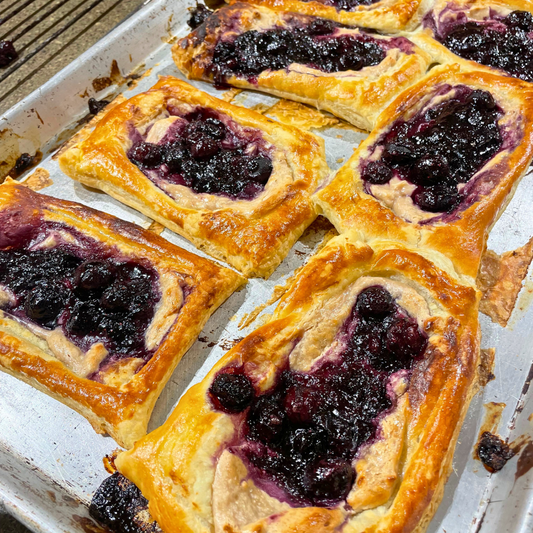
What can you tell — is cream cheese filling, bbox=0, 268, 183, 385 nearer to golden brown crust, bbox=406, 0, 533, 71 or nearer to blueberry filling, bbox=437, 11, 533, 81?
golden brown crust, bbox=406, 0, 533, 71

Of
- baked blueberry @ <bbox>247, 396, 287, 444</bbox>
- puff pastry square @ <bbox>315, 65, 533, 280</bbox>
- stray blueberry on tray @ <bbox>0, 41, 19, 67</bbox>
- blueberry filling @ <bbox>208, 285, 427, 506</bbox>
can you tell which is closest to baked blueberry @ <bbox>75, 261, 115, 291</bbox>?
blueberry filling @ <bbox>208, 285, 427, 506</bbox>

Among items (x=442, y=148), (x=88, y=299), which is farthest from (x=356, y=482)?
(x=442, y=148)

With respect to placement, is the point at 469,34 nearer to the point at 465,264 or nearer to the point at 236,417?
the point at 465,264

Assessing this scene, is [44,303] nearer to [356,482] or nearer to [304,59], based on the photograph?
[356,482]

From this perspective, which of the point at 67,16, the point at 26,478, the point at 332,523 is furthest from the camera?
the point at 67,16

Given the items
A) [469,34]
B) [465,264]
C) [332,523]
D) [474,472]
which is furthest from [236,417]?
[469,34]

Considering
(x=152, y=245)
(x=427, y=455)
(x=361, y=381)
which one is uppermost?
(x=152, y=245)
